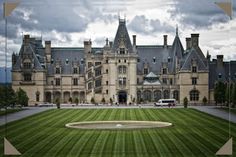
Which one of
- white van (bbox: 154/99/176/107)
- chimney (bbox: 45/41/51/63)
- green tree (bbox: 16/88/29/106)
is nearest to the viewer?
green tree (bbox: 16/88/29/106)

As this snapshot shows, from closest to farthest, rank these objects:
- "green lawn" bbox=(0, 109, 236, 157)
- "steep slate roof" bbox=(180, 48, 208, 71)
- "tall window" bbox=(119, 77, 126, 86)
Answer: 1. "green lawn" bbox=(0, 109, 236, 157)
2. "tall window" bbox=(119, 77, 126, 86)
3. "steep slate roof" bbox=(180, 48, 208, 71)

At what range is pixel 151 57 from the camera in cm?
6712

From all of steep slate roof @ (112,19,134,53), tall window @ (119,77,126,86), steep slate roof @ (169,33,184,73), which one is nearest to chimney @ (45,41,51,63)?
steep slate roof @ (112,19,134,53)

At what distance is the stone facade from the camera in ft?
198

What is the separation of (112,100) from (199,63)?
42.7 feet

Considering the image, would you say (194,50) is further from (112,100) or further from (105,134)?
(105,134)

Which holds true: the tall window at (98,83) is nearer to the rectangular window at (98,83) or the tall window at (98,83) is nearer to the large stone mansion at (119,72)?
the rectangular window at (98,83)

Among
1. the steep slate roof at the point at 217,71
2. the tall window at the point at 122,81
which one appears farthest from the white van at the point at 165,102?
the steep slate roof at the point at 217,71

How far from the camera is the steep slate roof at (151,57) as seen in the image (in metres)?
65.4

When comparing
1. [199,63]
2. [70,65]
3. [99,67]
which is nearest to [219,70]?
[199,63]

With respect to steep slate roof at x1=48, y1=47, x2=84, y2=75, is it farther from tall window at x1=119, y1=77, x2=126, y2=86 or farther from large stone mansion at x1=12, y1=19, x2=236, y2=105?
tall window at x1=119, y1=77, x2=126, y2=86

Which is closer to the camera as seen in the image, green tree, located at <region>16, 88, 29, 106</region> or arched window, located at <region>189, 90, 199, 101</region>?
green tree, located at <region>16, 88, 29, 106</region>

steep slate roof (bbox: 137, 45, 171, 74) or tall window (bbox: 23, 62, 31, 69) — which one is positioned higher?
steep slate roof (bbox: 137, 45, 171, 74)

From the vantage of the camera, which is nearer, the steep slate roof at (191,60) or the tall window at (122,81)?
the tall window at (122,81)
